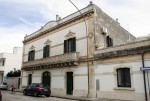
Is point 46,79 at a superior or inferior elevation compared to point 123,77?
inferior

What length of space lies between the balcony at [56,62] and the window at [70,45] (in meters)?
1.08

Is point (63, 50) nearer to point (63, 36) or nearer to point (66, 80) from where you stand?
point (63, 36)

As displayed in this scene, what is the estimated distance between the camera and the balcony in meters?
20.5

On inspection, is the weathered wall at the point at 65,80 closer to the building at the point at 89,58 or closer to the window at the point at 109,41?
the building at the point at 89,58

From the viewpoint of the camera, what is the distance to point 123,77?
643 inches

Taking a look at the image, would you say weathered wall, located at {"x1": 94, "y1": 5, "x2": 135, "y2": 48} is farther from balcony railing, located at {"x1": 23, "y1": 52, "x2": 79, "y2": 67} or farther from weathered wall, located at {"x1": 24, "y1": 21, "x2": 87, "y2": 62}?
balcony railing, located at {"x1": 23, "y1": 52, "x2": 79, "y2": 67}

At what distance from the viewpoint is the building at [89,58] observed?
1566 centimetres

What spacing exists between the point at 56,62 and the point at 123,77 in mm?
9259

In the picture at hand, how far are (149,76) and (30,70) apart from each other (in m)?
19.9

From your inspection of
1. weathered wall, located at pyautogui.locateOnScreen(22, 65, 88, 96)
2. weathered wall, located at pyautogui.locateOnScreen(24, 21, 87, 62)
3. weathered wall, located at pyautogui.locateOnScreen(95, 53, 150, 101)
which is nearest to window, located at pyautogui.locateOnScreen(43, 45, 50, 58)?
weathered wall, located at pyautogui.locateOnScreen(24, 21, 87, 62)

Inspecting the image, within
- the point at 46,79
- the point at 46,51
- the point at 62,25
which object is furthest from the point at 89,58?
the point at 46,51

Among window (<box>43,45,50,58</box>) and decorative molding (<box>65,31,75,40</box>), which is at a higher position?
decorative molding (<box>65,31,75,40</box>)

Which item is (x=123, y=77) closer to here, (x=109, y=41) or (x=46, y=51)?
(x=109, y=41)

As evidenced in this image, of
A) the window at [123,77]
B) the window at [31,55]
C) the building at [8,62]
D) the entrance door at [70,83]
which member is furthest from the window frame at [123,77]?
the building at [8,62]
